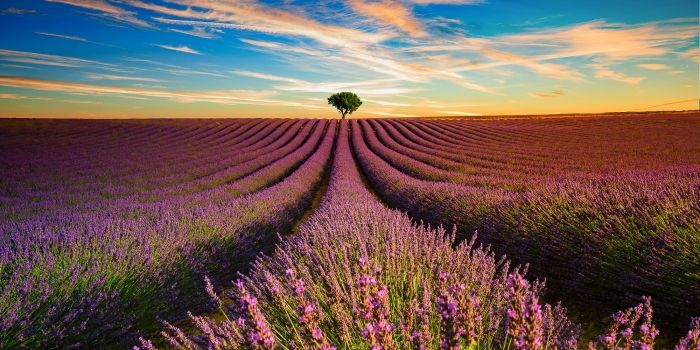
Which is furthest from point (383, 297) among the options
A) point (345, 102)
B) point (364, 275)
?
point (345, 102)

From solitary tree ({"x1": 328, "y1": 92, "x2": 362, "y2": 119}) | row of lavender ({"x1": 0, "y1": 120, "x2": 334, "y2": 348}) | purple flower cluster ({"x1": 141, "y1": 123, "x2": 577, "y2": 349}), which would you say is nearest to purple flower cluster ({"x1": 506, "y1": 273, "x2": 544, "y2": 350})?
purple flower cluster ({"x1": 141, "y1": 123, "x2": 577, "y2": 349})

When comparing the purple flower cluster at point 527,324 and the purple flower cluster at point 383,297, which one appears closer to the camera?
the purple flower cluster at point 527,324

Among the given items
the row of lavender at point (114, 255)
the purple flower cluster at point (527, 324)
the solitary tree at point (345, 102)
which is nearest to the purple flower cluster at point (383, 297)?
the purple flower cluster at point (527, 324)

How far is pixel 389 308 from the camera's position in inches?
73.1

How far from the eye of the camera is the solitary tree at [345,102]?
200 ft

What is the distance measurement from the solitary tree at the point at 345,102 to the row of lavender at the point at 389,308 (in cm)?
5673

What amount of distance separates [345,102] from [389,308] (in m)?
60.1

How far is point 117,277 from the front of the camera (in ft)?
11.0

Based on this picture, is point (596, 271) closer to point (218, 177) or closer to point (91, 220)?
point (91, 220)

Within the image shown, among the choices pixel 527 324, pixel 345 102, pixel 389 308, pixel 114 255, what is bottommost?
pixel 114 255

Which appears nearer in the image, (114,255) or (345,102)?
(114,255)

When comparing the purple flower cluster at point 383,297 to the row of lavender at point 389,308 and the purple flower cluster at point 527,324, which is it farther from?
the purple flower cluster at point 527,324

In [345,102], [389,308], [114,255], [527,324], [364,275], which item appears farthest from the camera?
[345,102]

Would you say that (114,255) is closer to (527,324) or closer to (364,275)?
(364,275)
